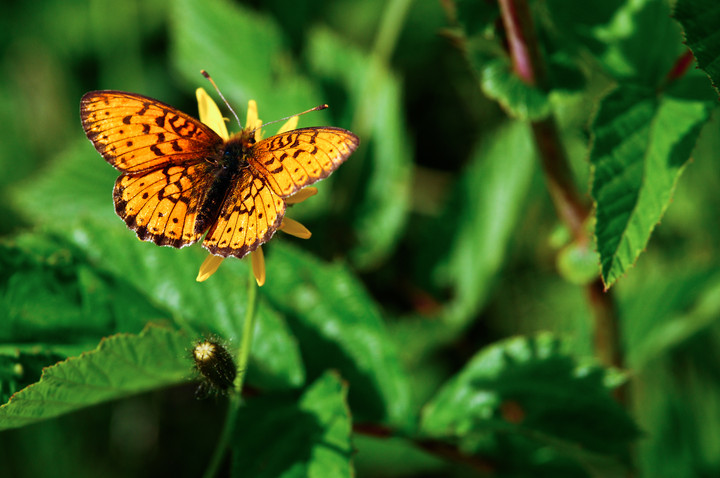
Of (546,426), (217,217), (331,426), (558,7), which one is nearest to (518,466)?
(546,426)

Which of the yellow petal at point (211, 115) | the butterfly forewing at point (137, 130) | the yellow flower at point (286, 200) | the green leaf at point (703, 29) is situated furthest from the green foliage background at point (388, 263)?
the yellow petal at point (211, 115)

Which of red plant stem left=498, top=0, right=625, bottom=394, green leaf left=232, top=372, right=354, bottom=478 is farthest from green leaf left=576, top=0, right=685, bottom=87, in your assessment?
green leaf left=232, top=372, right=354, bottom=478

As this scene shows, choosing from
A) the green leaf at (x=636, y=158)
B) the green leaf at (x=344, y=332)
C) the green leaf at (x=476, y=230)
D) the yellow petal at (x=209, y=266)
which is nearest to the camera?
the green leaf at (x=636, y=158)

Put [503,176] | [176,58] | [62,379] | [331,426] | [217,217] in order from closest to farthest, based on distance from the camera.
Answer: [62,379]
[331,426]
[217,217]
[503,176]
[176,58]

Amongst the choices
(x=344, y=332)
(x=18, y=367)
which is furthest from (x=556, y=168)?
(x=18, y=367)

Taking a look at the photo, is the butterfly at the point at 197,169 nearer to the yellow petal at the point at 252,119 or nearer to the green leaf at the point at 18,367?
the yellow petal at the point at 252,119

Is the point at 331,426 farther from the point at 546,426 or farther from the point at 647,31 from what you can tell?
the point at 647,31

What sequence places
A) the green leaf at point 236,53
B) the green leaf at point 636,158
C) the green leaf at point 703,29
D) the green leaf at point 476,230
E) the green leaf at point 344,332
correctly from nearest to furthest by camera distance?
the green leaf at point 703,29, the green leaf at point 636,158, the green leaf at point 344,332, the green leaf at point 476,230, the green leaf at point 236,53
